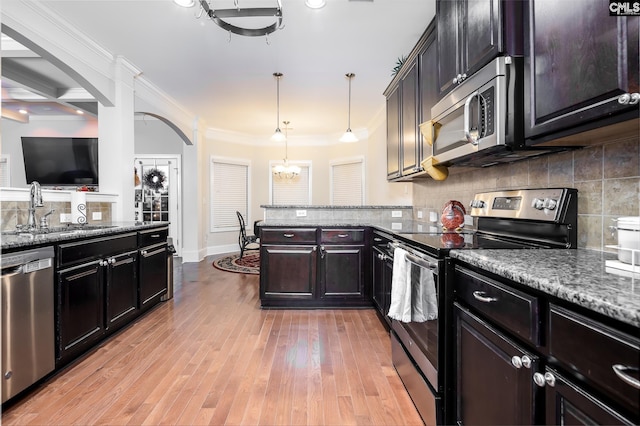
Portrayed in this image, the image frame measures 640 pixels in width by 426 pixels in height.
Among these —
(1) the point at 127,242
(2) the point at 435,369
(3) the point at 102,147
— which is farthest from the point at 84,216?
(2) the point at 435,369

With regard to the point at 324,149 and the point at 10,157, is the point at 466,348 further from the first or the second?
the point at 10,157

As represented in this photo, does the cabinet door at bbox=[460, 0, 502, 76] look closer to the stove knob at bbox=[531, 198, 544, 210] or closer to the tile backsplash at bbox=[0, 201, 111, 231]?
the stove knob at bbox=[531, 198, 544, 210]

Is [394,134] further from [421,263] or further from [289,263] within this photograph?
[421,263]

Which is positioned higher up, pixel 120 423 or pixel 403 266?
pixel 403 266

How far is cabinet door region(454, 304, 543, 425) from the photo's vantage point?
900 millimetres

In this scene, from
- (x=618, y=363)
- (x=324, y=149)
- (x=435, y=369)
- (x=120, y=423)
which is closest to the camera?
(x=618, y=363)

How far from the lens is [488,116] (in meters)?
1.50

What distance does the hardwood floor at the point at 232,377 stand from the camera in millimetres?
1669

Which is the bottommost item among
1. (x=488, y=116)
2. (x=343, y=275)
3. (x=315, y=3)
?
(x=343, y=275)

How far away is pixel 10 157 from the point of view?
5.86 metres

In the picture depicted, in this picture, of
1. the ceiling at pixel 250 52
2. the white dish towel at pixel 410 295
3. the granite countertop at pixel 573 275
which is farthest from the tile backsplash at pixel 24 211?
the granite countertop at pixel 573 275

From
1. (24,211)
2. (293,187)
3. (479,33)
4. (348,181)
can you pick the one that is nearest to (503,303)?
(479,33)

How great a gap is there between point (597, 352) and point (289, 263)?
9.18 feet

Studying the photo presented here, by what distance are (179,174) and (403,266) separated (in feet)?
19.1
